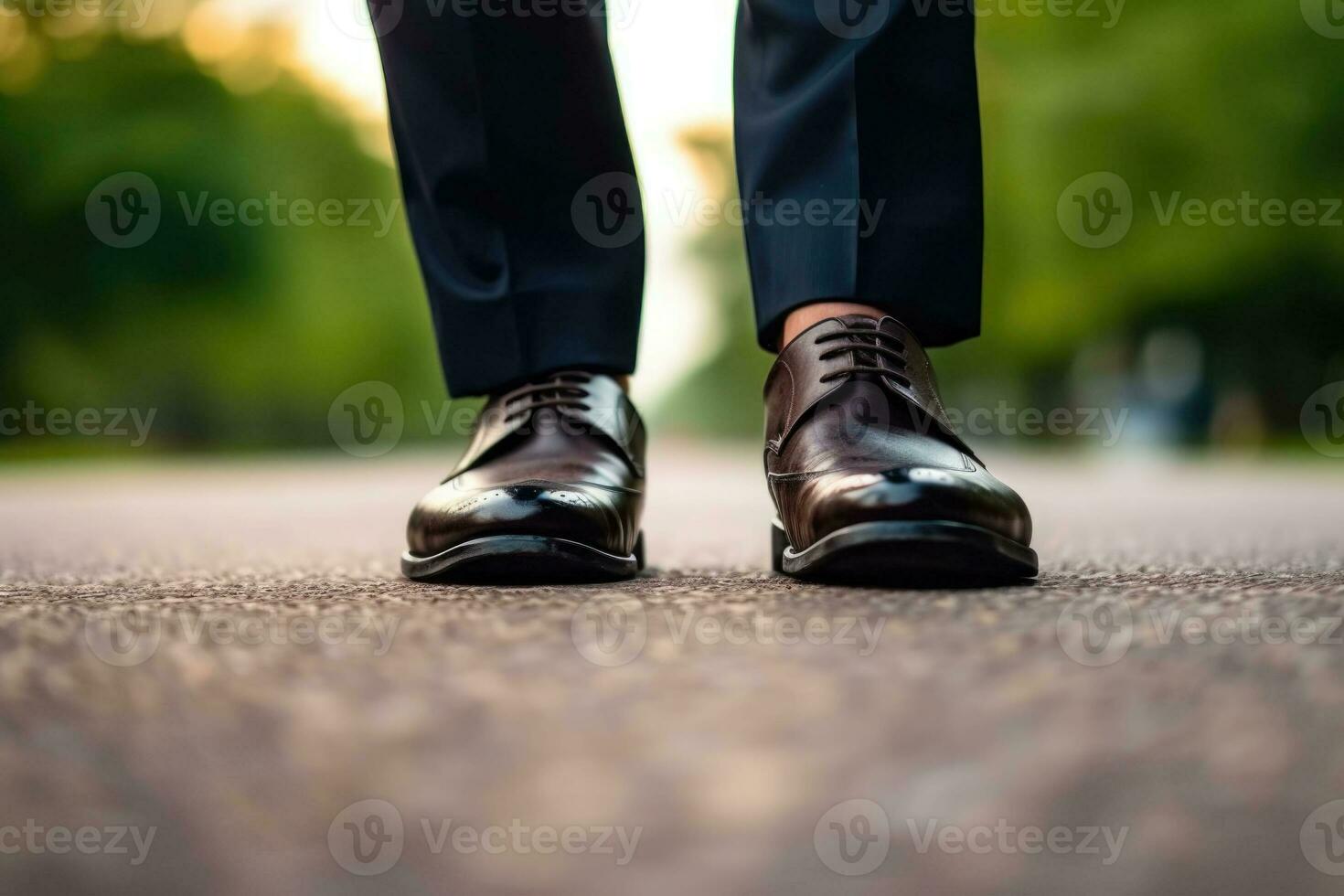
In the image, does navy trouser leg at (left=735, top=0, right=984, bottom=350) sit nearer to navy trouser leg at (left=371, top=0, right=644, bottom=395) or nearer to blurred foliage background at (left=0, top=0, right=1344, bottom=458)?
navy trouser leg at (left=371, top=0, right=644, bottom=395)

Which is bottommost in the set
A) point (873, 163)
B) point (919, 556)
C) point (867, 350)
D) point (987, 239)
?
point (919, 556)

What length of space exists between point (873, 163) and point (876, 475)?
387 mm

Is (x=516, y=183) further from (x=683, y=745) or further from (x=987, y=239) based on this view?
(x=987, y=239)

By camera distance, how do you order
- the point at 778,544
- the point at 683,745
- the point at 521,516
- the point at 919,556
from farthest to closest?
the point at 778,544
the point at 521,516
the point at 919,556
the point at 683,745

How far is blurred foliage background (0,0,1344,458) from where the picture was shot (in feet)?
36.6

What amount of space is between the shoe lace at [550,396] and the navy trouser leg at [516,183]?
2 cm

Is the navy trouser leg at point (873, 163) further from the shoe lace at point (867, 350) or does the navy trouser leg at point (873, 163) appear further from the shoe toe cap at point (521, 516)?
the shoe toe cap at point (521, 516)

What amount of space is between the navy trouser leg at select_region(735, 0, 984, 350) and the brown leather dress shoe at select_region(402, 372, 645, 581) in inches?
9.3

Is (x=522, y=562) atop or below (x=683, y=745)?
atop

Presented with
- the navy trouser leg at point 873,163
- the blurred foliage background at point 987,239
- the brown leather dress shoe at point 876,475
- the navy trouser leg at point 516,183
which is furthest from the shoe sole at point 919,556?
the blurred foliage background at point 987,239

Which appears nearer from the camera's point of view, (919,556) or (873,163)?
Result: (919,556)

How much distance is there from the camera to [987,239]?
13227 millimetres

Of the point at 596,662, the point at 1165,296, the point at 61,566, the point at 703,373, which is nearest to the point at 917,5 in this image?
the point at 596,662

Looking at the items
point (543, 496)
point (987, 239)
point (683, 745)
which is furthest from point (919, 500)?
point (987, 239)
